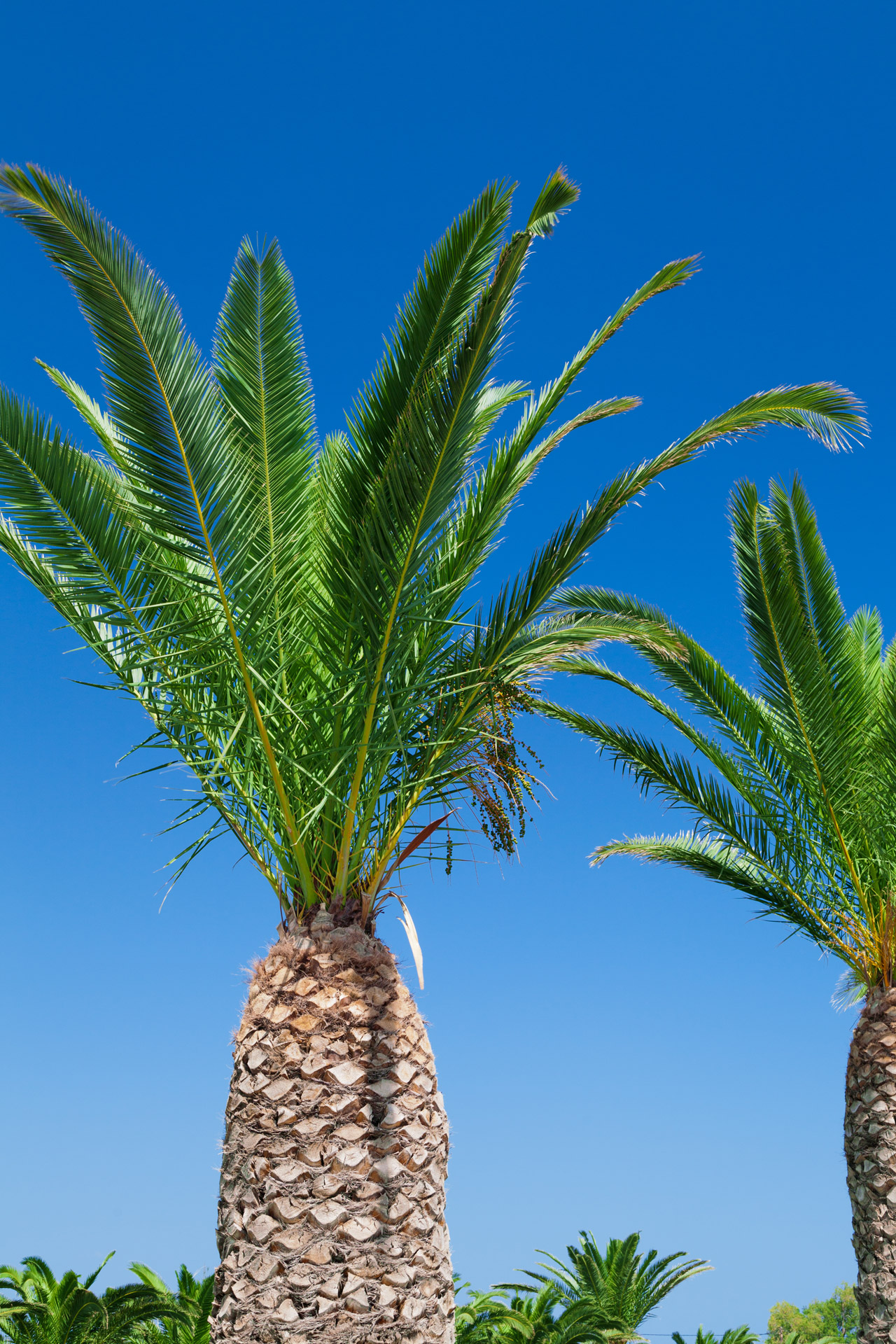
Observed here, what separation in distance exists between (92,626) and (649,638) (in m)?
4.03

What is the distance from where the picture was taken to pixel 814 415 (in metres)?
7.77

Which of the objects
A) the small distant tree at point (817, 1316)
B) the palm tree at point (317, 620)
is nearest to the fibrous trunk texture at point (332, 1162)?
the palm tree at point (317, 620)

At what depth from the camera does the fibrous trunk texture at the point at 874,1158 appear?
34.7 ft

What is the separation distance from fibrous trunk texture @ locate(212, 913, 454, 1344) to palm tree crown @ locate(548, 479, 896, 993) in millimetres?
4974

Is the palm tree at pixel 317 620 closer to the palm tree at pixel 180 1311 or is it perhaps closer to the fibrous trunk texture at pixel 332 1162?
the fibrous trunk texture at pixel 332 1162

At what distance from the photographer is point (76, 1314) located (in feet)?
35.8

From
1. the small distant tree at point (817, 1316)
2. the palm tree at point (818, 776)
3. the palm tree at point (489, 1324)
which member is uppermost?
the palm tree at point (818, 776)

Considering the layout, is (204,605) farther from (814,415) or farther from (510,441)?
(814,415)

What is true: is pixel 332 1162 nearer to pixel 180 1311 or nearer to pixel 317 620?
pixel 317 620

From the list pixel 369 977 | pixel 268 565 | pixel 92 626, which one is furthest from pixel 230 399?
pixel 369 977

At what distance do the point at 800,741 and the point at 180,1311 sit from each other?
322 inches

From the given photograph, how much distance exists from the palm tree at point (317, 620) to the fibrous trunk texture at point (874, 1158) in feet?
17.8

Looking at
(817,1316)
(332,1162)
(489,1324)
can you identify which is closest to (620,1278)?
(489,1324)

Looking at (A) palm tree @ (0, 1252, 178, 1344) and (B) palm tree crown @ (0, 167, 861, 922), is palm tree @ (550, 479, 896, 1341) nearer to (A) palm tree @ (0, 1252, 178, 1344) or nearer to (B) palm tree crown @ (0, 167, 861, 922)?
(B) palm tree crown @ (0, 167, 861, 922)
